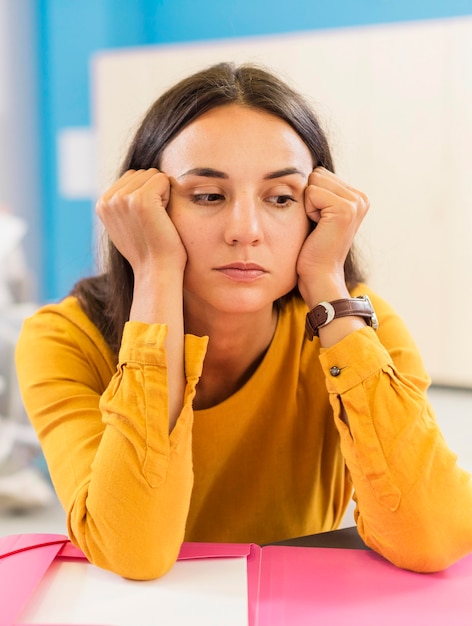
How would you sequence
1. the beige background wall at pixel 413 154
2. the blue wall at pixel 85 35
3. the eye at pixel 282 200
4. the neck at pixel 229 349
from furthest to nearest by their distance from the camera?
the blue wall at pixel 85 35 → the beige background wall at pixel 413 154 → the neck at pixel 229 349 → the eye at pixel 282 200

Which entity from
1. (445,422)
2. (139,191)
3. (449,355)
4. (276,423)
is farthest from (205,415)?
(449,355)

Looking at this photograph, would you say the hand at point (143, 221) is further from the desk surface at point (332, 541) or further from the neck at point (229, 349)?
the desk surface at point (332, 541)

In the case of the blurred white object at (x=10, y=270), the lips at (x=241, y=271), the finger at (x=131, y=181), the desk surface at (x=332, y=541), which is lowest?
the blurred white object at (x=10, y=270)

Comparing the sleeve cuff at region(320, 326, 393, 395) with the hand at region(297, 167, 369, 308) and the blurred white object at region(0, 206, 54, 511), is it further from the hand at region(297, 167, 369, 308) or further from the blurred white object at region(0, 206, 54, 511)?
the blurred white object at region(0, 206, 54, 511)

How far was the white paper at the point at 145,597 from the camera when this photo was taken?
0.75 meters

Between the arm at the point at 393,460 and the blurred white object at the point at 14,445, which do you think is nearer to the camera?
the arm at the point at 393,460

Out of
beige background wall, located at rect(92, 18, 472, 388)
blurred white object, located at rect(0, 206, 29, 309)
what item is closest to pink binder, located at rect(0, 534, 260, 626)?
blurred white object, located at rect(0, 206, 29, 309)

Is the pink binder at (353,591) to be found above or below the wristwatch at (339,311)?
below

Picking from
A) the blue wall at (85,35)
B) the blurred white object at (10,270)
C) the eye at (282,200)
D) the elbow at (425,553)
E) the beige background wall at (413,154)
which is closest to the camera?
the elbow at (425,553)

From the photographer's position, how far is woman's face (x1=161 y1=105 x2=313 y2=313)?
40.3 inches

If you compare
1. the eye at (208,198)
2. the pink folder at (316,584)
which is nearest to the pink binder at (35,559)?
the pink folder at (316,584)

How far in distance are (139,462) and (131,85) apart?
11.3 feet

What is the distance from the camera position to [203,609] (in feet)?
2.51

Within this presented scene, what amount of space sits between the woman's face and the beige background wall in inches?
86.5
